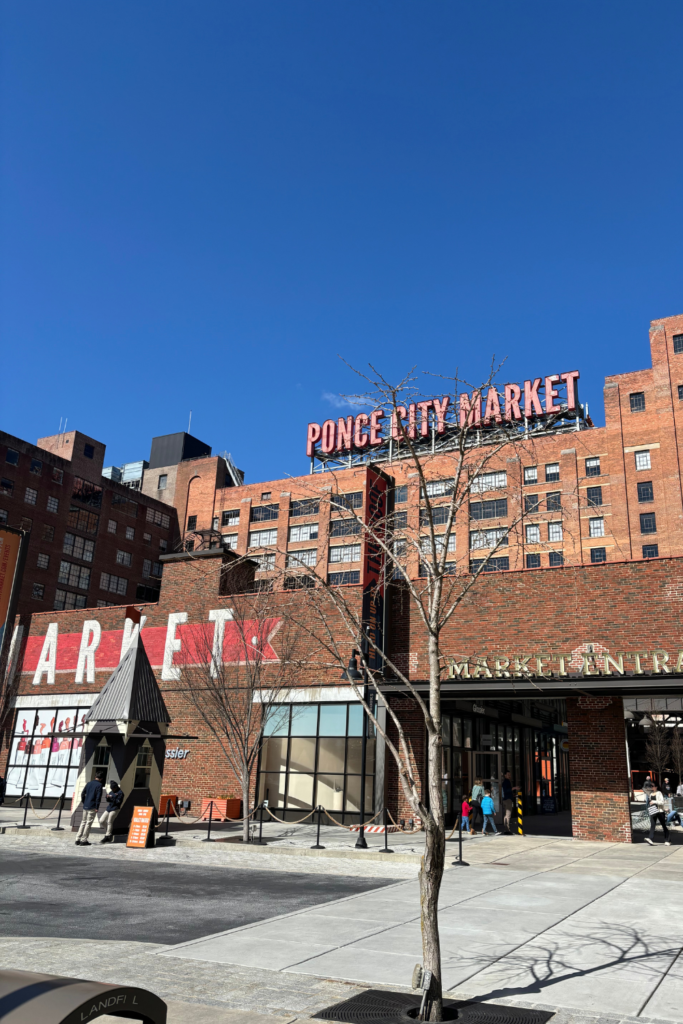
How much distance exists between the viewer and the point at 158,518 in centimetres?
9219

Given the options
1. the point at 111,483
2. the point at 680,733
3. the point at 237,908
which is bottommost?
the point at 237,908

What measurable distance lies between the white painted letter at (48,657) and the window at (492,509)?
38.8 m

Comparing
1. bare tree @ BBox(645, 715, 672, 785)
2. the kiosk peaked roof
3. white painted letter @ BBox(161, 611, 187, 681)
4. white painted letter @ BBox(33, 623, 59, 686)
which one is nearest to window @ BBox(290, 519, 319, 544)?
bare tree @ BBox(645, 715, 672, 785)

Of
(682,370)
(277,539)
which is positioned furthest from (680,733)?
(277,539)

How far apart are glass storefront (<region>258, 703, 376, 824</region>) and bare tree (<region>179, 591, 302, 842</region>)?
26.7 inches

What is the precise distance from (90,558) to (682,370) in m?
60.0

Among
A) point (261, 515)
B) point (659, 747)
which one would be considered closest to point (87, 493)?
point (261, 515)

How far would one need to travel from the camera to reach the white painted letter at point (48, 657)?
38094mm

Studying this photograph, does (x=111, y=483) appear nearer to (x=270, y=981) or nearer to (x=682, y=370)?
(x=682, y=370)

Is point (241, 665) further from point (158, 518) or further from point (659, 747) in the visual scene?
point (158, 518)

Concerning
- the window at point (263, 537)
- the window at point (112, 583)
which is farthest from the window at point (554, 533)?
the window at point (112, 583)

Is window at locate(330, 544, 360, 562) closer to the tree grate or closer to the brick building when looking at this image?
the brick building

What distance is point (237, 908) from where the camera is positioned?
41.0ft

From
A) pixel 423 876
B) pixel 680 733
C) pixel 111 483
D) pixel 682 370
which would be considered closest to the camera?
pixel 423 876
